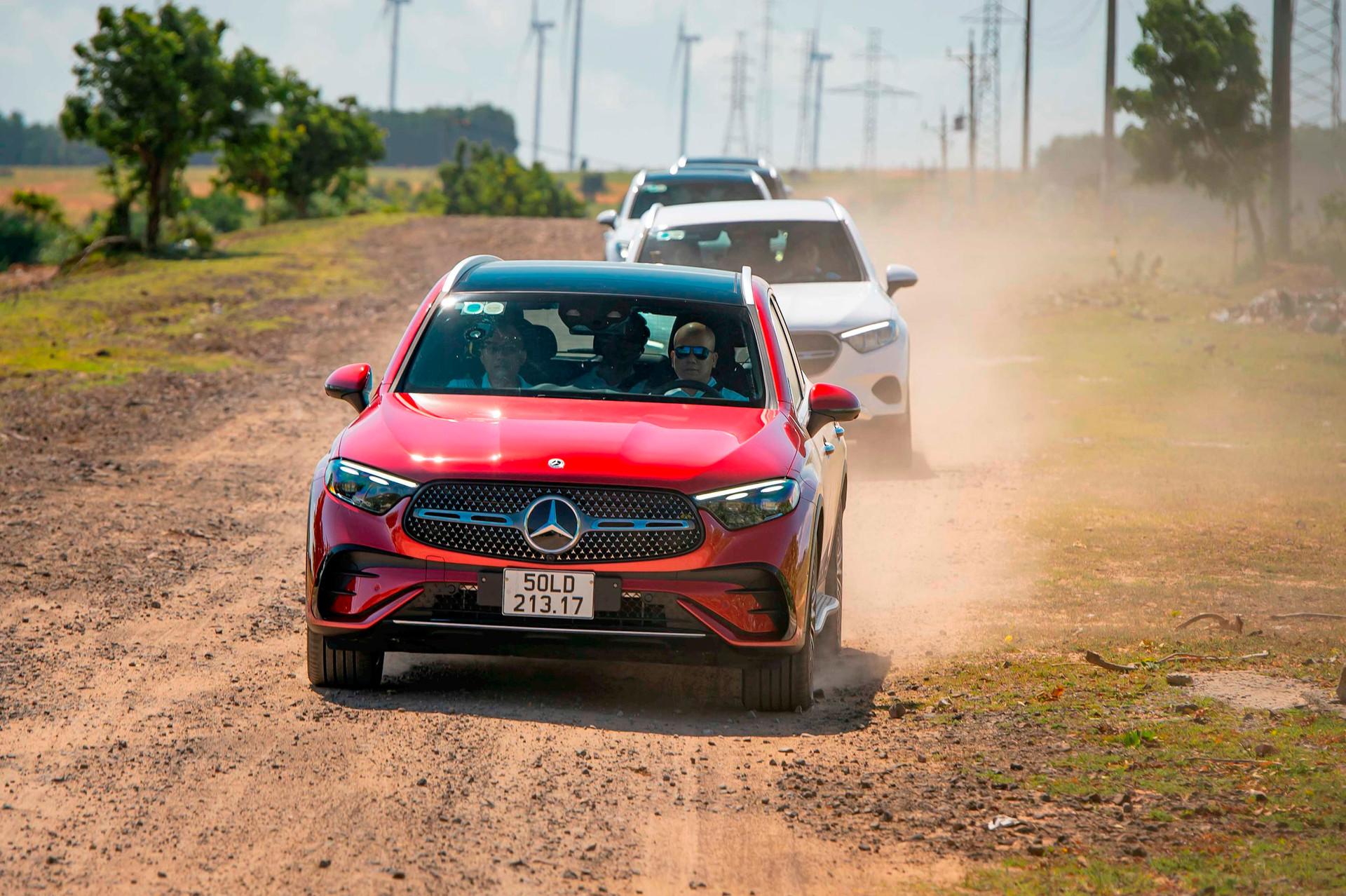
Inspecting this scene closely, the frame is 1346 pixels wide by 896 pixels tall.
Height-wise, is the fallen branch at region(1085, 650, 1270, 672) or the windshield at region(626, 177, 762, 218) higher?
the windshield at region(626, 177, 762, 218)

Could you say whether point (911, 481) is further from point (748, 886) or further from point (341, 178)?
point (341, 178)

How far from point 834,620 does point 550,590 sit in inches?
87.1

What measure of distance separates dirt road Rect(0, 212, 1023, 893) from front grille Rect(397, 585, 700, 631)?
368 millimetres

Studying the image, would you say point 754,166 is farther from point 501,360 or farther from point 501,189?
point 501,189

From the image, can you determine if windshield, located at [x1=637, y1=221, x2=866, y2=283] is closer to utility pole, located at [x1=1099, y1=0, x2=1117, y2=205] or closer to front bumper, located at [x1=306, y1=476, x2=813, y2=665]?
front bumper, located at [x1=306, y1=476, x2=813, y2=665]

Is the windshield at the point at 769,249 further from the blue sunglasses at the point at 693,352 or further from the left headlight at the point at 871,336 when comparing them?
the blue sunglasses at the point at 693,352

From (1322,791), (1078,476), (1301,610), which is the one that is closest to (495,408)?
(1322,791)

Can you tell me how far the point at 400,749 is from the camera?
5.68m

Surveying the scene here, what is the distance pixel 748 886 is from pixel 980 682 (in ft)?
9.53

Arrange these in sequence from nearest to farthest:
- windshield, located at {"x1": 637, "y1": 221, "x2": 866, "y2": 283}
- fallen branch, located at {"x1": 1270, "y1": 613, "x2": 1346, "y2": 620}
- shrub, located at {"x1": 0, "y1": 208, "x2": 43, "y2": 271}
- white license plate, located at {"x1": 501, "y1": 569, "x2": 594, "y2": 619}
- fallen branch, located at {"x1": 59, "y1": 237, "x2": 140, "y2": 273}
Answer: white license plate, located at {"x1": 501, "y1": 569, "x2": 594, "y2": 619} < fallen branch, located at {"x1": 1270, "y1": 613, "x2": 1346, "y2": 620} < windshield, located at {"x1": 637, "y1": 221, "x2": 866, "y2": 283} < fallen branch, located at {"x1": 59, "y1": 237, "x2": 140, "y2": 273} < shrub, located at {"x1": 0, "y1": 208, "x2": 43, "y2": 271}

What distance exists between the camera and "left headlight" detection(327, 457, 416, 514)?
6125 millimetres

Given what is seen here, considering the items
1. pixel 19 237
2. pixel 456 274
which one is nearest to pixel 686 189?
pixel 456 274

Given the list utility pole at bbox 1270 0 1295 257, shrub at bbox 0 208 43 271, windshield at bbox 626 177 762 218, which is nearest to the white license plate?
windshield at bbox 626 177 762 218

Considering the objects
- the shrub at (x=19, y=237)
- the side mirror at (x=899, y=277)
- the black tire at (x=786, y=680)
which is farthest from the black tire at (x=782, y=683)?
the shrub at (x=19, y=237)
